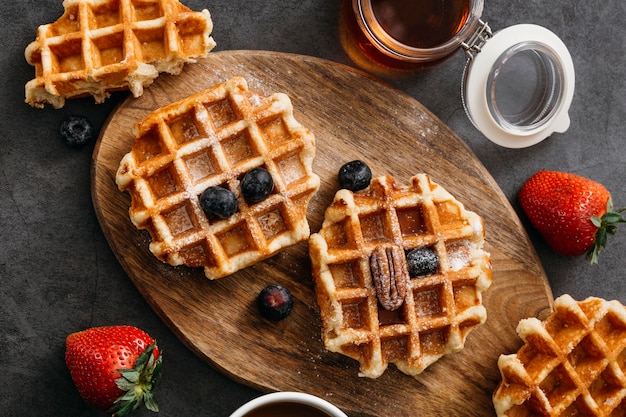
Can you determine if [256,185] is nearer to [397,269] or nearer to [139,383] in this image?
[397,269]

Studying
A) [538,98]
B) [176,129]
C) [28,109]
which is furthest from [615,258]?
[28,109]

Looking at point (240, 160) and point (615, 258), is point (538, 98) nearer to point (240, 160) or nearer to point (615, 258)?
point (615, 258)

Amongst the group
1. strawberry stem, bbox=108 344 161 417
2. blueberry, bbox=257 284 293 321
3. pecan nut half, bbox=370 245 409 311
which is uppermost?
pecan nut half, bbox=370 245 409 311

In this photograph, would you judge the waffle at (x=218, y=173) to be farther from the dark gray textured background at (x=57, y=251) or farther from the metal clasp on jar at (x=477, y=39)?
the metal clasp on jar at (x=477, y=39)

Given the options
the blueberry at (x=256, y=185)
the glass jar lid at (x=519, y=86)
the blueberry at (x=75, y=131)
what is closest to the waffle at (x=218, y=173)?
the blueberry at (x=256, y=185)

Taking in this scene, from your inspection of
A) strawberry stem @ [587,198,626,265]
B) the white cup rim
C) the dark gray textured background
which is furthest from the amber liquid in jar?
the white cup rim

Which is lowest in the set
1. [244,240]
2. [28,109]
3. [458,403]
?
[458,403]

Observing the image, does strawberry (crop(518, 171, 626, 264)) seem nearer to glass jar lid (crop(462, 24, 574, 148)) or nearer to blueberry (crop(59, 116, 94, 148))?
glass jar lid (crop(462, 24, 574, 148))
